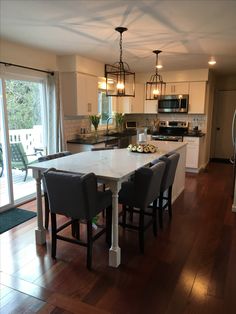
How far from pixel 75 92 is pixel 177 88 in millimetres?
2741

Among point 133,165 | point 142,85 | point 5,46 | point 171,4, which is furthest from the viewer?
point 142,85

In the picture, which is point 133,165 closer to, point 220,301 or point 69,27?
point 220,301

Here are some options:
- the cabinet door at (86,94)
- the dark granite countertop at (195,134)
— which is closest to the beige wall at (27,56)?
the cabinet door at (86,94)

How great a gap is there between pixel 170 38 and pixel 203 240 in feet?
8.52

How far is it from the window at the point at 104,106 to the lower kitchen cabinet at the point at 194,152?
200 cm

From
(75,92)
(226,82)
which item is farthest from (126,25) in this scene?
(226,82)

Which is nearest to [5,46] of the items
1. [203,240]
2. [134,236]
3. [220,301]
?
Result: [134,236]

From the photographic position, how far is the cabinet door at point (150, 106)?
664cm

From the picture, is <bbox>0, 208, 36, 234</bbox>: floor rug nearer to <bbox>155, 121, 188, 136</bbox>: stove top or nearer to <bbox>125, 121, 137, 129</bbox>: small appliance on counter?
<bbox>155, 121, 188, 136</bbox>: stove top

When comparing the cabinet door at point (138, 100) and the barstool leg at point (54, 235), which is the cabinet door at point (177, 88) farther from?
the barstool leg at point (54, 235)

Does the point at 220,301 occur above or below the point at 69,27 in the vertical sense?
below

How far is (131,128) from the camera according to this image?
7.19 metres

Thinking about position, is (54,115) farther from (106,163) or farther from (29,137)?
(106,163)

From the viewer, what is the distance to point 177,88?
20.5 feet
